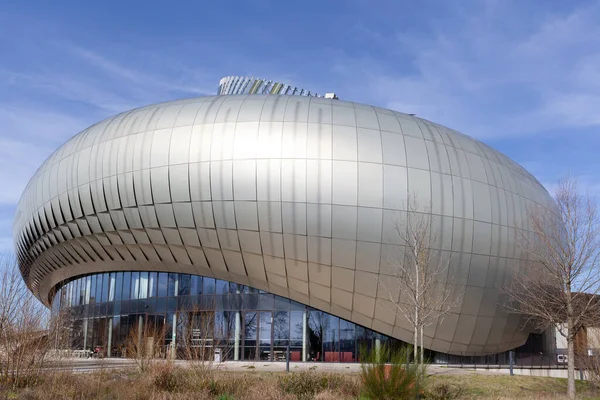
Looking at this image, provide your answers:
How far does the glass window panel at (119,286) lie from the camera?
124 feet

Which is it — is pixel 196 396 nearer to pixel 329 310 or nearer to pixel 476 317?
pixel 329 310

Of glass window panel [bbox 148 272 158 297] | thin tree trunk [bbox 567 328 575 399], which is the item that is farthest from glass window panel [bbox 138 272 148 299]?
thin tree trunk [bbox 567 328 575 399]

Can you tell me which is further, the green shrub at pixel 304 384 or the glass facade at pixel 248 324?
the glass facade at pixel 248 324

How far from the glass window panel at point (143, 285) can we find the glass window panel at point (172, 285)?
2.09 meters

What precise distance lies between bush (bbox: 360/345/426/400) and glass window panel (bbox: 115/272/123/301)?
26183mm

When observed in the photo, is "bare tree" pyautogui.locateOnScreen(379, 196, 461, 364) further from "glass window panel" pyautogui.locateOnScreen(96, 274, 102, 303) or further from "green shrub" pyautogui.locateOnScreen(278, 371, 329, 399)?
"glass window panel" pyautogui.locateOnScreen(96, 274, 102, 303)

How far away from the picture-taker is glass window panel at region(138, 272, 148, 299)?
3612 cm

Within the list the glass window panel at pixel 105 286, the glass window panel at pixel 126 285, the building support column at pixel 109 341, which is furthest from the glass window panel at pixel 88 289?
the glass window panel at pixel 126 285

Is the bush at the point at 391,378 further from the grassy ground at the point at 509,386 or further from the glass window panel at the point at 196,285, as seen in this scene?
the glass window panel at the point at 196,285

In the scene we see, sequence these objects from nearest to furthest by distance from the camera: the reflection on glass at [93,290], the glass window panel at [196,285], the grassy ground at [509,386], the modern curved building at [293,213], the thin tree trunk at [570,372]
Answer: the grassy ground at [509,386]
the thin tree trunk at [570,372]
the modern curved building at [293,213]
the glass window panel at [196,285]
the reflection on glass at [93,290]

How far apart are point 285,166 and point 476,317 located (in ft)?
42.3

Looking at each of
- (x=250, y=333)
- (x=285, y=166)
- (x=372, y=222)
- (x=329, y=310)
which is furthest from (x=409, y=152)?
(x=250, y=333)

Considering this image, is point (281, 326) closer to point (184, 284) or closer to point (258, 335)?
point (258, 335)

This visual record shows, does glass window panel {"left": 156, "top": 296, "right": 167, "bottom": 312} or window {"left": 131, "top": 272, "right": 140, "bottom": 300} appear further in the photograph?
window {"left": 131, "top": 272, "right": 140, "bottom": 300}
